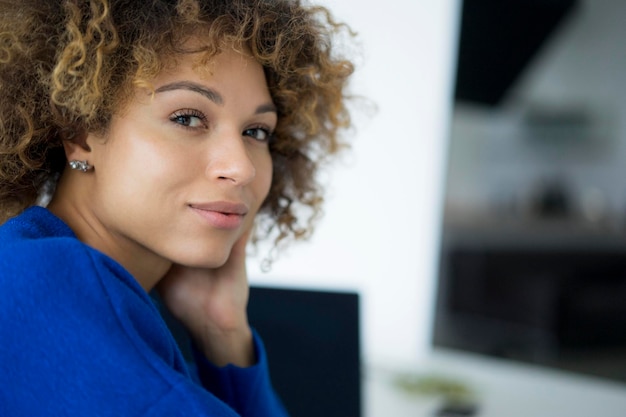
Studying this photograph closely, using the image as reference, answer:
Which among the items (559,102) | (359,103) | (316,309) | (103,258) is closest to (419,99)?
(559,102)

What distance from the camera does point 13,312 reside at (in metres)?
0.73

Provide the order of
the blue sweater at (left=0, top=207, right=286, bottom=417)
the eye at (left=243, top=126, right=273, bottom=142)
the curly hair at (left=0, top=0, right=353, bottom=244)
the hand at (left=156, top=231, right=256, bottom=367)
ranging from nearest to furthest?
the blue sweater at (left=0, top=207, right=286, bottom=417) < the curly hair at (left=0, top=0, right=353, bottom=244) < the eye at (left=243, top=126, right=273, bottom=142) < the hand at (left=156, top=231, right=256, bottom=367)

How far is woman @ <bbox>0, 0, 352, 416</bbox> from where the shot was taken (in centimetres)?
72

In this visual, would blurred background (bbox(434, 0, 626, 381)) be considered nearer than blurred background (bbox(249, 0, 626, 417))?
No

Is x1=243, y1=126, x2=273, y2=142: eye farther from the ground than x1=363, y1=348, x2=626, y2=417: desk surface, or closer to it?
farther from the ground

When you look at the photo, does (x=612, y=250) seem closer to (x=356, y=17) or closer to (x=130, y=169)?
(x=356, y=17)

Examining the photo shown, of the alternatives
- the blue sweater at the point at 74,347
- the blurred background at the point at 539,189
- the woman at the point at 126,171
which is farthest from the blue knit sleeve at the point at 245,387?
the blurred background at the point at 539,189

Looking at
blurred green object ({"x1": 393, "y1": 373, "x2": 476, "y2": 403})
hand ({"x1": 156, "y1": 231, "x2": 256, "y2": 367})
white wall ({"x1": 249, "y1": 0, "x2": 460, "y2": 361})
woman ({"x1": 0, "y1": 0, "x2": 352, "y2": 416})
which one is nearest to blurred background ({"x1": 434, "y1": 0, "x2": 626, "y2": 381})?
white wall ({"x1": 249, "y1": 0, "x2": 460, "y2": 361})

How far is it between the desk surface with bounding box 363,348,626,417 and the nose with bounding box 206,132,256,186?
2.44ft

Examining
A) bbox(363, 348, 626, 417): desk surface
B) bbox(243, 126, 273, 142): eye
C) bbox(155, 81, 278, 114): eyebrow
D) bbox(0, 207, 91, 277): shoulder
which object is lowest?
bbox(363, 348, 626, 417): desk surface

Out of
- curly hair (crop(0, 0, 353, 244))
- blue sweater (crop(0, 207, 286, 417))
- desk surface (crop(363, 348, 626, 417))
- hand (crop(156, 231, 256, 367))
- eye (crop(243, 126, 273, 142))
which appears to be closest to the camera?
blue sweater (crop(0, 207, 286, 417))

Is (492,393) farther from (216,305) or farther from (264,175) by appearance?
(264,175)

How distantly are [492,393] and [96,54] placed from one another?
4.51ft

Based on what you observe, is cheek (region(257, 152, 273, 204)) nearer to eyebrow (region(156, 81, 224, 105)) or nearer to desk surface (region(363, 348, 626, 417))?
eyebrow (region(156, 81, 224, 105))
